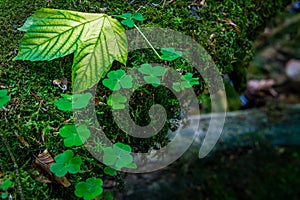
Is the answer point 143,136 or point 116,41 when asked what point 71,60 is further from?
point 143,136

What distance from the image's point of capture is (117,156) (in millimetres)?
1113

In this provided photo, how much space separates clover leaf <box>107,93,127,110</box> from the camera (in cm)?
117

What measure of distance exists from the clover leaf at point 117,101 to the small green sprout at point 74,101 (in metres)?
0.08

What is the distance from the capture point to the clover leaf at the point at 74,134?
107cm

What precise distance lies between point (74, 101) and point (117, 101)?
0.51 ft

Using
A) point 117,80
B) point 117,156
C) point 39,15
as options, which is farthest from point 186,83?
point 39,15

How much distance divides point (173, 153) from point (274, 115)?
1284 millimetres

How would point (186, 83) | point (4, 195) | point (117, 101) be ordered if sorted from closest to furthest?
point (4, 195)
point (117, 101)
point (186, 83)

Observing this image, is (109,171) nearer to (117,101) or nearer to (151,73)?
(117,101)

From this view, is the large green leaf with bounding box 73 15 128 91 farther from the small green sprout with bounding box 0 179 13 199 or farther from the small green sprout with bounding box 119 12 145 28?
the small green sprout with bounding box 0 179 13 199

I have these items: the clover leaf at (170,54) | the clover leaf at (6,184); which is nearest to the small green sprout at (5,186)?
the clover leaf at (6,184)

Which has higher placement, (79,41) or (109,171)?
(79,41)

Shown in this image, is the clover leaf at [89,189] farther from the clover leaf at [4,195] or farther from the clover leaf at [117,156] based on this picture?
the clover leaf at [4,195]

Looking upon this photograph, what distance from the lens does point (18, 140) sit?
3.55 feet
